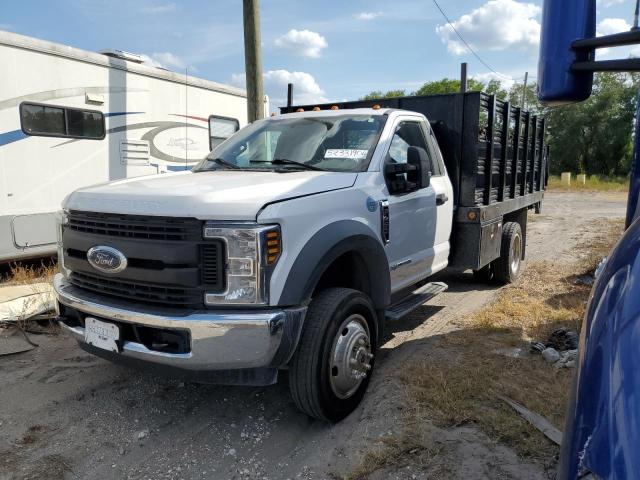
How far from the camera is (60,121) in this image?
6.91m

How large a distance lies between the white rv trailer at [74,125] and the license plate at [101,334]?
12.5 feet

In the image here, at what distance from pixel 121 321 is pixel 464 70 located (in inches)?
211

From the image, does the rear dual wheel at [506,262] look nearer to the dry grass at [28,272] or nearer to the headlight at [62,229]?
the headlight at [62,229]

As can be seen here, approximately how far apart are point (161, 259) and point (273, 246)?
0.61 meters

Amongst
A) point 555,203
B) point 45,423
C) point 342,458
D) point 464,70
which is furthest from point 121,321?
point 555,203

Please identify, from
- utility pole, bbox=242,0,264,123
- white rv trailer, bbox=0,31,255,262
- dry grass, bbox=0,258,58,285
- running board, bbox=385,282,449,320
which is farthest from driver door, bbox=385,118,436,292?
white rv trailer, bbox=0,31,255,262

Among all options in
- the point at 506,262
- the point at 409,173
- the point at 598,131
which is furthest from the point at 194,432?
the point at 598,131

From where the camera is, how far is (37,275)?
6.71m

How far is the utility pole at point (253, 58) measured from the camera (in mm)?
7867

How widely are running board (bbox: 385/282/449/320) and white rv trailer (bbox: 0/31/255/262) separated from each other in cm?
468

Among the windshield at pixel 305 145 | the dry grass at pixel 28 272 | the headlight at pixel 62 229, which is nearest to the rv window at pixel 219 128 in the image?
the dry grass at pixel 28 272

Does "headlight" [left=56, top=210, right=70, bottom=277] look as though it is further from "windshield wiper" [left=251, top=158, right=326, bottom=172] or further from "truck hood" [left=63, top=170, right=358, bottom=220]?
"windshield wiper" [left=251, top=158, right=326, bottom=172]

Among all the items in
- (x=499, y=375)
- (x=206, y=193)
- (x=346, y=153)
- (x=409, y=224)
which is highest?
(x=346, y=153)

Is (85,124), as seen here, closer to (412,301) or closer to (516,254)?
(412,301)
